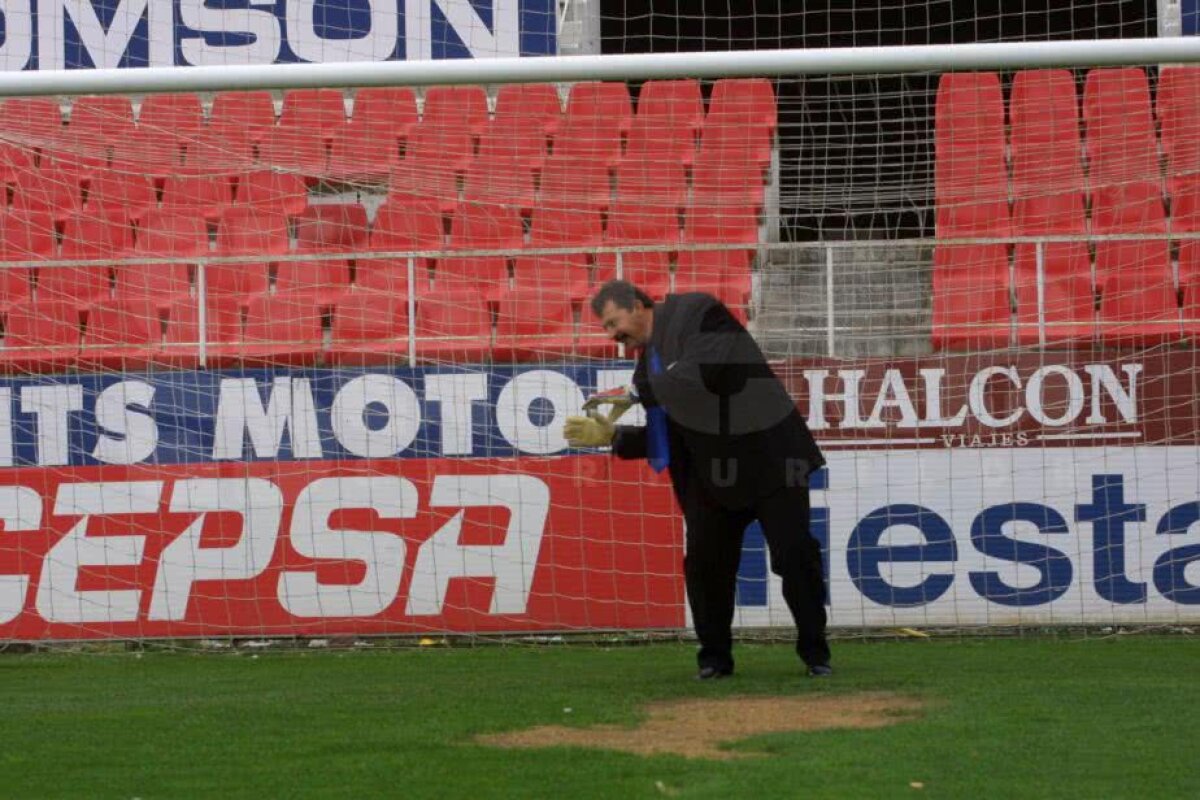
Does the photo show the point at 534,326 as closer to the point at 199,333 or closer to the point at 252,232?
the point at 199,333

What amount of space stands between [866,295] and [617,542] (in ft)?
7.45

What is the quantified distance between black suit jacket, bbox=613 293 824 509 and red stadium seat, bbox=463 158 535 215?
4.54 metres

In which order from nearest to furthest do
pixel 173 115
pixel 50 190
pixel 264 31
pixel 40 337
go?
pixel 40 337, pixel 50 190, pixel 173 115, pixel 264 31

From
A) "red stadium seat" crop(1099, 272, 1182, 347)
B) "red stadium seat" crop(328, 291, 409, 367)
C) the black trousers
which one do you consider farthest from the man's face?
"red stadium seat" crop(1099, 272, 1182, 347)

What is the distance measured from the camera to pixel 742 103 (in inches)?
496

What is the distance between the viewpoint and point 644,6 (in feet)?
Result: 51.9

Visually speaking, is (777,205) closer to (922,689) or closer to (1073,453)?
(1073,453)

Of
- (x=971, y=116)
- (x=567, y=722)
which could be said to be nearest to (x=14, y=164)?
(x=971, y=116)

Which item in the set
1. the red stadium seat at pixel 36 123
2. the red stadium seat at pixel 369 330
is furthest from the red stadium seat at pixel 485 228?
the red stadium seat at pixel 36 123

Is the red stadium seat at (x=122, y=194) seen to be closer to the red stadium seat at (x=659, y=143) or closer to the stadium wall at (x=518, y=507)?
the stadium wall at (x=518, y=507)

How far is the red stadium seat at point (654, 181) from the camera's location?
11688 mm

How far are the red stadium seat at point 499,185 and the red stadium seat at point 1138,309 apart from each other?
362 centimetres

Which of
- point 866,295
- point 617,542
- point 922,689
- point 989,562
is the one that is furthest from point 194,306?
point 922,689

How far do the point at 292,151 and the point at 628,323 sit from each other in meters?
5.35
